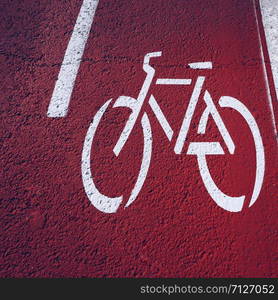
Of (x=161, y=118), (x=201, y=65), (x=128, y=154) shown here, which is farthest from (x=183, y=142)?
(x=201, y=65)

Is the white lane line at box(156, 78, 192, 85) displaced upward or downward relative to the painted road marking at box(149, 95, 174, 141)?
upward

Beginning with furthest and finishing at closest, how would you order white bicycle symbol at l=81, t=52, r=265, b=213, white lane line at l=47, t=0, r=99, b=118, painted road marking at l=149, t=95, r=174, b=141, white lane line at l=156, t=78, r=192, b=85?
white lane line at l=156, t=78, r=192, b=85 < white lane line at l=47, t=0, r=99, b=118 < painted road marking at l=149, t=95, r=174, b=141 < white bicycle symbol at l=81, t=52, r=265, b=213

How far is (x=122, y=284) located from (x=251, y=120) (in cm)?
199

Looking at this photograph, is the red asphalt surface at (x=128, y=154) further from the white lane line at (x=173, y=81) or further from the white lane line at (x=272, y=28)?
the white lane line at (x=272, y=28)

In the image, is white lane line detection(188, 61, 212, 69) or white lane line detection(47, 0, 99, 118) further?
white lane line detection(188, 61, 212, 69)

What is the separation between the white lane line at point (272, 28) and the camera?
3465 mm

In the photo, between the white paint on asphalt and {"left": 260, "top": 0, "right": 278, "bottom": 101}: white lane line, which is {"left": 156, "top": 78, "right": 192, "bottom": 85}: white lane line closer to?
the white paint on asphalt

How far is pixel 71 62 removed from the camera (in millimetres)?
3451

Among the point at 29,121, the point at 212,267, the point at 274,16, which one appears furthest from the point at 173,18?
the point at 212,267

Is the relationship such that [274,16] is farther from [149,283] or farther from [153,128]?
[149,283]

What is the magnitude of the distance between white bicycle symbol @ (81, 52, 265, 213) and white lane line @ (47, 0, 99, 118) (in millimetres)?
422

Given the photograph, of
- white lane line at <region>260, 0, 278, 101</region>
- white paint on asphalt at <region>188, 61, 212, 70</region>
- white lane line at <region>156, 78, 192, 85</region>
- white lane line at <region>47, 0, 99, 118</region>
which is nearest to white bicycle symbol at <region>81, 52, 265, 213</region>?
white lane line at <region>156, 78, 192, 85</region>

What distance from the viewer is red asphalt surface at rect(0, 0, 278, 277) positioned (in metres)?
2.48

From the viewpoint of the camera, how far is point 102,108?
10.3 feet
